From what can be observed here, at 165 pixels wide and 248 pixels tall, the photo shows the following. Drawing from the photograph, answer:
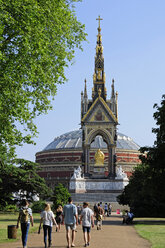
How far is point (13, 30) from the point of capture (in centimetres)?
2231

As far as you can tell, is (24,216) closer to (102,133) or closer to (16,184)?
(16,184)

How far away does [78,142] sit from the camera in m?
118

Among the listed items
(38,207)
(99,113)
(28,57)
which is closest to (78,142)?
(99,113)

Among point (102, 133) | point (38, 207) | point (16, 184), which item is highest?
point (102, 133)

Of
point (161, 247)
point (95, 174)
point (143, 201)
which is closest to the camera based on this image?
point (161, 247)

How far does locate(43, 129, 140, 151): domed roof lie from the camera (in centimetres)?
11643

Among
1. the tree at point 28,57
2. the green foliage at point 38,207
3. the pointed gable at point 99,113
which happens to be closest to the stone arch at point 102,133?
the pointed gable at point 99,113

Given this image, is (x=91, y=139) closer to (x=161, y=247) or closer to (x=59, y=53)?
(x=59, y=53)

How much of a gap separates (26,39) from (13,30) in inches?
65.3

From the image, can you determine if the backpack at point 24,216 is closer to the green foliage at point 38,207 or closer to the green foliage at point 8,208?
the green foliage at point 38,207

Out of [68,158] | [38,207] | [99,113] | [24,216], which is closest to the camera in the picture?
[24,216]

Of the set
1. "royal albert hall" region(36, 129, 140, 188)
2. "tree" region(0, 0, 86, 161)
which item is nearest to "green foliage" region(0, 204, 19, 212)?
"tree" region(0, 0, 86, 161)

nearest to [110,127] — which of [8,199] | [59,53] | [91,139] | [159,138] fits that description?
[91,139]

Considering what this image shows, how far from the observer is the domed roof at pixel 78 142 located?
4584 inches
